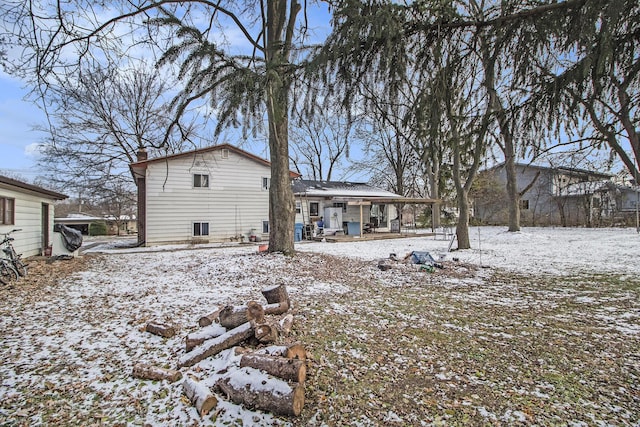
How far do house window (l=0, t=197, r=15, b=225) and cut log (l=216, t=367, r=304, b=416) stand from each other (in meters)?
9.61

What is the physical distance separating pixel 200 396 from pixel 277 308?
173 cm

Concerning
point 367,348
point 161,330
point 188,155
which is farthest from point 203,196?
point 367,348

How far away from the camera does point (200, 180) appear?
50.6 ft

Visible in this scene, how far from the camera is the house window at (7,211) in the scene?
826 centimetres

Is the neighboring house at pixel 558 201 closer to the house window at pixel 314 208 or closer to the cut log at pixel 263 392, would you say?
the house window at pixel 314 208

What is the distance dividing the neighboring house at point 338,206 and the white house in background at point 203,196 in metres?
2.29

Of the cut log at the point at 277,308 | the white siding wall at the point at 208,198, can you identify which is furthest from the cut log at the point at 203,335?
the white siding wall at the point at 208,198

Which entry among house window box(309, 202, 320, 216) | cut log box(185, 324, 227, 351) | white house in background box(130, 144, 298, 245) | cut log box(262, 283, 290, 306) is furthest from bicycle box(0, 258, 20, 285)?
house window box(309, 202, 320, 216)

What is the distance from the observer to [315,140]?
30844 mm

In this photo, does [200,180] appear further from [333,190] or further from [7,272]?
[7,272]

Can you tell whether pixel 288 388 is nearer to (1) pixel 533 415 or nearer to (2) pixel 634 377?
(1) pixel 533 415

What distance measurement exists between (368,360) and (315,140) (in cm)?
2914

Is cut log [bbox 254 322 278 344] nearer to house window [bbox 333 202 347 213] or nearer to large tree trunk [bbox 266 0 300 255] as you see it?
large tree trunk [bbox 266 0 300 255]

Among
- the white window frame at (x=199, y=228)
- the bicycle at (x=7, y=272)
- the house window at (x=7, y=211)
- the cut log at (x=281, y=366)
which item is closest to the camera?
the cut log at (x=281, y=366)
